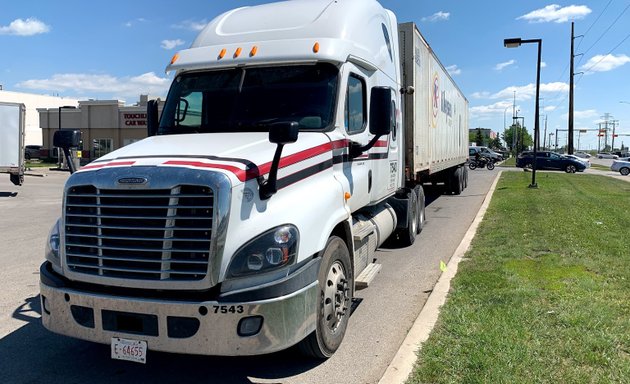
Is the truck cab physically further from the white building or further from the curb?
the white building

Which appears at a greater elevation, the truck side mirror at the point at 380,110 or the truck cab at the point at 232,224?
the truck side mirror at the point at 380,110

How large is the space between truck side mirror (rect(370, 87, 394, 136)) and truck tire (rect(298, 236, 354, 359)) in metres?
1.19

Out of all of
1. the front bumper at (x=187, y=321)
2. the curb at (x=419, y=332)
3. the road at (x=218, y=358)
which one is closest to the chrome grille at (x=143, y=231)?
the front bumper at (x=187, y=321)

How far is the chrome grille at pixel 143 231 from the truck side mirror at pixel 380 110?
210 centimetres

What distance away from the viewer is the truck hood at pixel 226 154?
3590 millimetres

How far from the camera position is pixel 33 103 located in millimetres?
84062

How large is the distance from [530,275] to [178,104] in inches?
190

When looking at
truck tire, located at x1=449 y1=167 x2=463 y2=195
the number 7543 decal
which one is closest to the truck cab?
the number 7543 decal

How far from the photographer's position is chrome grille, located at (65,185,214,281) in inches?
133

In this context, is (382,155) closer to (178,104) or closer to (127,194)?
(178,104)

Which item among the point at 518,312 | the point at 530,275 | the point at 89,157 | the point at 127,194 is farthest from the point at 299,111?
the point at 89,157

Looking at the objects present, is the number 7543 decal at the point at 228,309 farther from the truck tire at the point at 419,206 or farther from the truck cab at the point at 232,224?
the truck tire at the point at 419,206

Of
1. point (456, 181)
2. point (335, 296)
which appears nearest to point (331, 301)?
point (335, 296)

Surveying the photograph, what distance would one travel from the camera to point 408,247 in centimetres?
909
